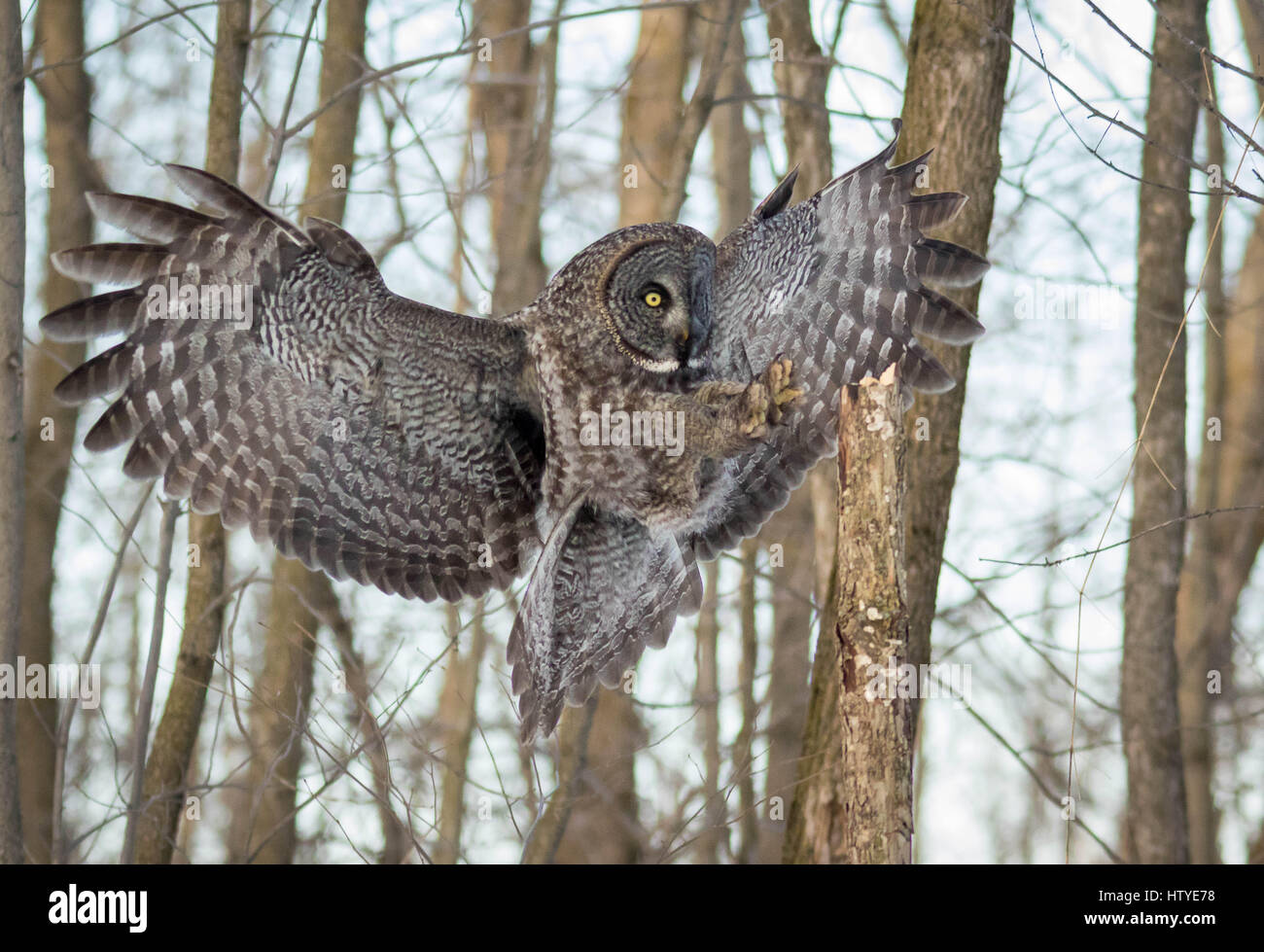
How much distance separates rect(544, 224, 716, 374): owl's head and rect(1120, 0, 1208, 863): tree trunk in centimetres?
385

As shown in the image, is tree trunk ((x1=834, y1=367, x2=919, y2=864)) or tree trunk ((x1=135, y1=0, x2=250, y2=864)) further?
tree trunk ((x1=135, y1=0, x2=250, y2=864))

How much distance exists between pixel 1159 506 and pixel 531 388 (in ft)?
14.5

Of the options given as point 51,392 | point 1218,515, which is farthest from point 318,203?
point 1218,515

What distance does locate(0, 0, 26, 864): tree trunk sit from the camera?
4504 mm

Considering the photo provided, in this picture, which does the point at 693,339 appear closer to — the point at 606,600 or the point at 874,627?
the point at 606,600

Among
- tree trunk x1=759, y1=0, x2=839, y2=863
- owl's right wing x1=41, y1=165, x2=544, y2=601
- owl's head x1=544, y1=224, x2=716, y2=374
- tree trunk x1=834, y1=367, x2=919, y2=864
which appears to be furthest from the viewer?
tree trunk x1=759, y1=0, x2=839, y2=863

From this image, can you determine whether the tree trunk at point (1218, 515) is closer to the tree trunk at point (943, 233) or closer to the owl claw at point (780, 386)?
the tree trunk at point (943, 233)

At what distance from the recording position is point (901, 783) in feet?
11.6

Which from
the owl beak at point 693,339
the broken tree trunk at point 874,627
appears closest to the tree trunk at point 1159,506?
the owl beak at point 693,339

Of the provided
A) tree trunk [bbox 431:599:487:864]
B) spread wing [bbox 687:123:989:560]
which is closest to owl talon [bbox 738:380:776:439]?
spread wing [bbox 687:123:989:560]

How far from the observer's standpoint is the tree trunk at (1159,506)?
7391mm

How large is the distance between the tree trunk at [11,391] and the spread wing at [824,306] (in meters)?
2.60

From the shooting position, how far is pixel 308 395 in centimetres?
485

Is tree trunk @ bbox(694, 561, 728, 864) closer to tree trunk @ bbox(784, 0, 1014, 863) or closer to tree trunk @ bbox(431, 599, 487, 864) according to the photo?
tree trunk @ bbox(431, 599, 487, 864)
